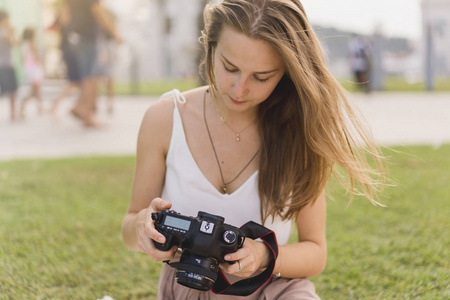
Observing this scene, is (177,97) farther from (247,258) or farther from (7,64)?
(7,64)

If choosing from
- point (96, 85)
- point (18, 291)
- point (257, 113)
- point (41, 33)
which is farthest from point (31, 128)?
point (41, 33)

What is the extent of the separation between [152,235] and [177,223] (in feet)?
0.27

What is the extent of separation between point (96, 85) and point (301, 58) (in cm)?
723

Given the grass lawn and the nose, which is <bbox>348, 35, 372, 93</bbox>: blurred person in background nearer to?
the grass lawn

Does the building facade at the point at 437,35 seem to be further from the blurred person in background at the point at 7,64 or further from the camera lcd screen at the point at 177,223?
the camera lcd screen at the point at 177,223

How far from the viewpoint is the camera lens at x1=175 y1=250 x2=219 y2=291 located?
1540 millimetres

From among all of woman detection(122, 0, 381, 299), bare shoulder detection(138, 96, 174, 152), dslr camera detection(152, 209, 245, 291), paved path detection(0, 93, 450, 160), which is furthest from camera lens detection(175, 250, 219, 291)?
paved path detection(0, 93, 450, 160)

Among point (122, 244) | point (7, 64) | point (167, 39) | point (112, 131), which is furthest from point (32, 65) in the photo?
point (167, 39)

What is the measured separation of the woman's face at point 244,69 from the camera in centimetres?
168

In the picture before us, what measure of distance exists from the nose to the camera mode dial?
18.0 inches

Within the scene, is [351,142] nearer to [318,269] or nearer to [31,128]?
[318,269]

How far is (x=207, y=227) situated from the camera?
5.11 feet

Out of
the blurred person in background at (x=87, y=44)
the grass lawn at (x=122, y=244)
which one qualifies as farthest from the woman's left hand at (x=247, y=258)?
the blurred person in background at (x=87, y=44)

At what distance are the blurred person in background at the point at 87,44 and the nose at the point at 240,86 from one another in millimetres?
6853
